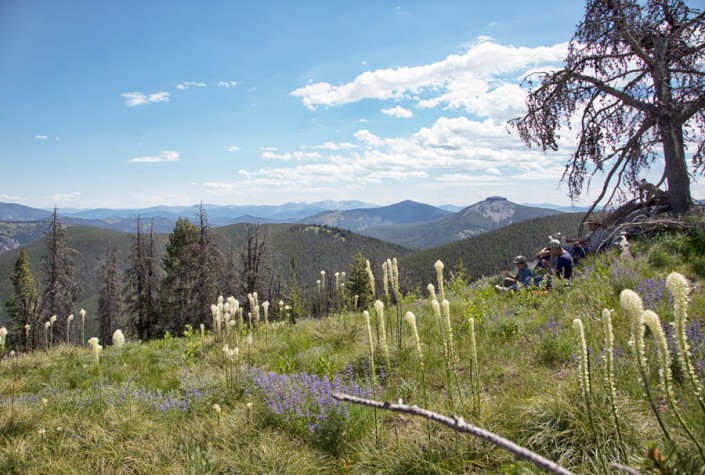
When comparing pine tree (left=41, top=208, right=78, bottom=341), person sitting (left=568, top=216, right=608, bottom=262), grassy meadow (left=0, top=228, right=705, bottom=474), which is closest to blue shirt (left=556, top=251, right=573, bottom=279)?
person sitting (left=568, top=216, right=608, bottom=262)

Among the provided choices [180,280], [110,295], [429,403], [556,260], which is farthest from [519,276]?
[110,295]

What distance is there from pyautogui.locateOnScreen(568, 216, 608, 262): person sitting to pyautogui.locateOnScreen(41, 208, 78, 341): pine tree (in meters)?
32.7

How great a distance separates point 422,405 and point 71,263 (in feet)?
118

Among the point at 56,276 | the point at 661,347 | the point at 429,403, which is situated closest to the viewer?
the point at 661,347

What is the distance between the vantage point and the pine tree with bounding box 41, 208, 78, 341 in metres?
27.6

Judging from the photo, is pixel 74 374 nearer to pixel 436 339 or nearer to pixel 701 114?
pixel 436 339

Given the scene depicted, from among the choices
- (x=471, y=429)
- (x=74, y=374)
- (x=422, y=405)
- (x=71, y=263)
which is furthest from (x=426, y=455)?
(x=71, y=263)

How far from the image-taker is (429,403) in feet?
14.6

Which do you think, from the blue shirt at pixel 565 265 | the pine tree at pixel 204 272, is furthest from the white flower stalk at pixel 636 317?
the pine tree at pixel 204 272

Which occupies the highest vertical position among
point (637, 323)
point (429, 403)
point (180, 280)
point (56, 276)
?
point (637, 323)

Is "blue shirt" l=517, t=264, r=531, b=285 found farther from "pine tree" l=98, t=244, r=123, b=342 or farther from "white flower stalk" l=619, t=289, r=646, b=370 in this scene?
"pine tree" l=98, t=244, r=123, b=342

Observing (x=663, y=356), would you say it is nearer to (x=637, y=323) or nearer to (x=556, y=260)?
(x=637, y=323)

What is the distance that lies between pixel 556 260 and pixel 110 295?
1555 inches

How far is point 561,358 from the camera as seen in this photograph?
5301 mm
